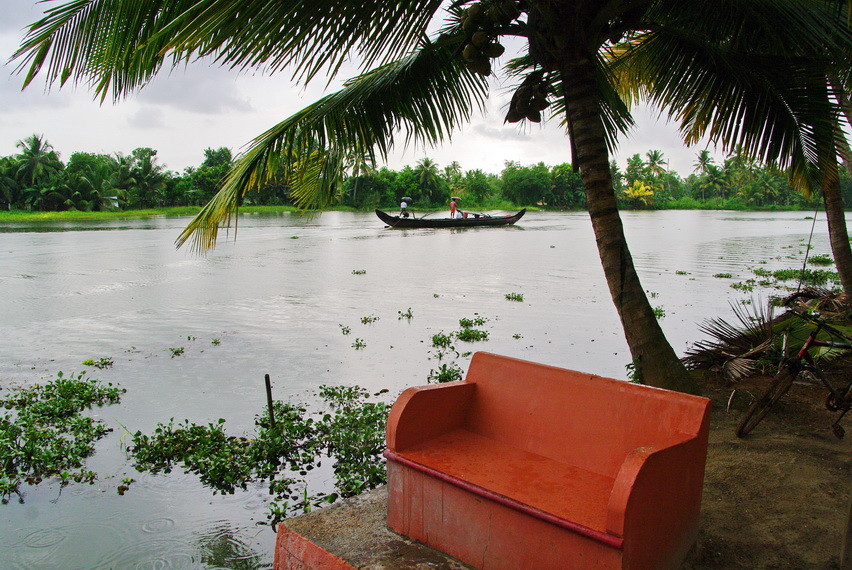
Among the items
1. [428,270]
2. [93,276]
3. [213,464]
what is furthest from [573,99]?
[93,276]

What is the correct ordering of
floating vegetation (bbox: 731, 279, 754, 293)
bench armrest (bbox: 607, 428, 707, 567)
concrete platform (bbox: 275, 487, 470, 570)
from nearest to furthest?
bench armrest (bbox: 607, 428, 707, 567)
concrete platform (bbox: 275, 487, 470, 570)
floating vegetation (bbox: 731, 279, 754, 293)

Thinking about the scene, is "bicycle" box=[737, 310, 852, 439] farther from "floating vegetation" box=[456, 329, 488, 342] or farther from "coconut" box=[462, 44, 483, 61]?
"floating vegetation" box=[456, 329, 488, 342]

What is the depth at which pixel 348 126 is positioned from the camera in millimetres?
5609

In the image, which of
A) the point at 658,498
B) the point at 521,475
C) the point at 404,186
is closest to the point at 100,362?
the point at 521,475

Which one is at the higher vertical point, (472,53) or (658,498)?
(472,53)

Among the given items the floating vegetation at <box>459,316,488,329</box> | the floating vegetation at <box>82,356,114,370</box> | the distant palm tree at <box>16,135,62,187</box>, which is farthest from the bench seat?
the distant palm tree at <box>16,135,62,187</box>

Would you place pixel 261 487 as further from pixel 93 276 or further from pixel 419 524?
pixel 93 276

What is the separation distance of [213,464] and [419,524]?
2.31 m

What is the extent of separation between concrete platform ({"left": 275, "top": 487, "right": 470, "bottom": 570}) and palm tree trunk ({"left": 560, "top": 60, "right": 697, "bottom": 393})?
2627 millimetres

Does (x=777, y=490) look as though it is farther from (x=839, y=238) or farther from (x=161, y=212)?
(x=161, y=212)

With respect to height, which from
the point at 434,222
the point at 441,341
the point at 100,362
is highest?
the point at 434,222

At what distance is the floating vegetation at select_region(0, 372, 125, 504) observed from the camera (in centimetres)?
465

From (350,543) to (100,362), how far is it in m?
6.19

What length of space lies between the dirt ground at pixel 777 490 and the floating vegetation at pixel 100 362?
6.93 metres
